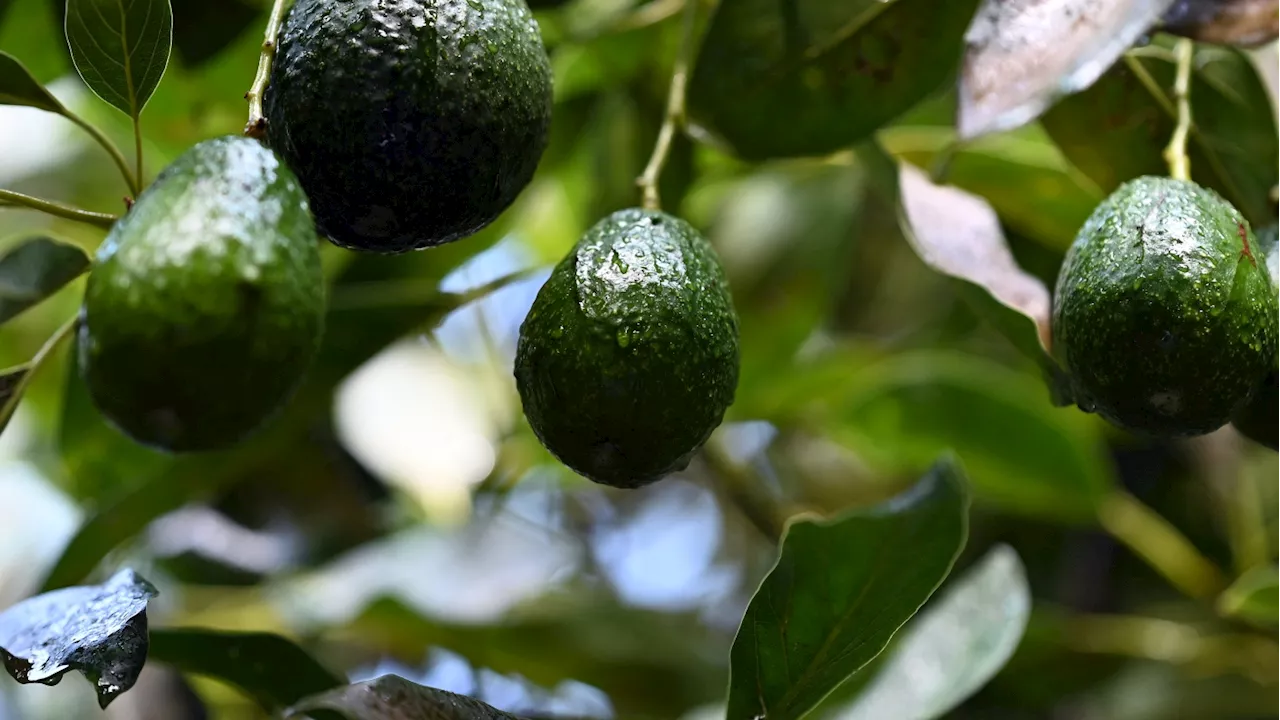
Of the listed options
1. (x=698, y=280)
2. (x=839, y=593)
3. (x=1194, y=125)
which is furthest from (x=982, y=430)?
(x=698, y=280)

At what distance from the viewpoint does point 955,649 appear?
1.02 metres

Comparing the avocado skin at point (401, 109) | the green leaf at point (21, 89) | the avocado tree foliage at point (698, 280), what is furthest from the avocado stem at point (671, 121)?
the green leaf at point (21, 89)

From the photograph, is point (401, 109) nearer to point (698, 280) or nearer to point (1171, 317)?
point (698, 280)

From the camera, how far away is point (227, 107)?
3.80ft

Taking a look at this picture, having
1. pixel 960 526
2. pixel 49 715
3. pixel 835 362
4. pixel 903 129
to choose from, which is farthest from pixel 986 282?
pixel 49 715

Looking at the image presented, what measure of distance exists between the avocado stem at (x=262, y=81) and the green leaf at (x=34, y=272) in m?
0.21

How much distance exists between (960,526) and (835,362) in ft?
2.37

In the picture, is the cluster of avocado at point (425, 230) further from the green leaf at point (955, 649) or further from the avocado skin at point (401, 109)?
the green leaf at point (955, 649)

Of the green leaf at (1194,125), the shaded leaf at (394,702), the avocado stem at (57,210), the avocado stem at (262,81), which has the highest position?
the avocado stem at (262,81)

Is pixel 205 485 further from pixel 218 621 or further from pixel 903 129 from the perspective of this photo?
pixel 903 129

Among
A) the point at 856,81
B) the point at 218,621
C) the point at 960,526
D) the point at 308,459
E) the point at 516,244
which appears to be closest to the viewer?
the point at 960,526

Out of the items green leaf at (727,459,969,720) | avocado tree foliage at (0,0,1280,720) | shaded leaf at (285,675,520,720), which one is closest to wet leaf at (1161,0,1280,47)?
avocado tree foliage at (0,0,1280,720)

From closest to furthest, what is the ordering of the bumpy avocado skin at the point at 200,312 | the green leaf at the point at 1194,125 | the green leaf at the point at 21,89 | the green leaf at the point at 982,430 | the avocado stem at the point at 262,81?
the bumpy avocado skin at the point at 200,312 < the avocado stem at the point at 262,81 < the green leaf at the point at 21,89 < the green leaf at the point at 1194,125 < the green leaf at the point at 982,430

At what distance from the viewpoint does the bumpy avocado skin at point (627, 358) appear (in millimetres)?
631
